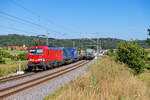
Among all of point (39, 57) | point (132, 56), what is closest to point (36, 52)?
point (39, 57)

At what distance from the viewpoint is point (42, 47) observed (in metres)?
20.2

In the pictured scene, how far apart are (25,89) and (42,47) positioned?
34.4 ft

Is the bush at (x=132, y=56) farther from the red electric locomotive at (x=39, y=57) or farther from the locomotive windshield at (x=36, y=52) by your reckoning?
the locomotive windshield at (x=36, y=52)

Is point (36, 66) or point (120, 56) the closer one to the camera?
point (36, 66)

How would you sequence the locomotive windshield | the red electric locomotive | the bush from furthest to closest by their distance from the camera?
the bush < the locomotive windshield < the red electric locomotive

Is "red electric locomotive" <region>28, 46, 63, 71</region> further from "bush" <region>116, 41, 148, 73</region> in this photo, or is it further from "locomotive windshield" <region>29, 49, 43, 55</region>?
"bush" <region>116, 41, 148, 73</region>

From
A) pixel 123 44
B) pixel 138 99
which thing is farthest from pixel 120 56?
pixel 138 99

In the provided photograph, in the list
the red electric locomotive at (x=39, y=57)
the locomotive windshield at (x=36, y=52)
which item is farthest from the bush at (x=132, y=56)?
the locomotive windshield at (x=36, y=52)

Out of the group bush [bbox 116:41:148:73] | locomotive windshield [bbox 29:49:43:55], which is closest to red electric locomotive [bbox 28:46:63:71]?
locomotive windshield [bbox 29:49:43:55]

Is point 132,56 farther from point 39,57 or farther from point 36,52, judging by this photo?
point 36,52

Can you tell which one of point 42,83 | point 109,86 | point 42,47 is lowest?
point 42,83

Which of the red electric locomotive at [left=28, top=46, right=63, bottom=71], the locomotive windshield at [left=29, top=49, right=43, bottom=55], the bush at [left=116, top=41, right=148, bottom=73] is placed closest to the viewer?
the red electric locomotive at [left=28, top=46, right=63, bottom=71]

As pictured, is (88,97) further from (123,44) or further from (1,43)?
(1,43)

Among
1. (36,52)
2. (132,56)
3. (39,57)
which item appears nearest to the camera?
(39,57)
